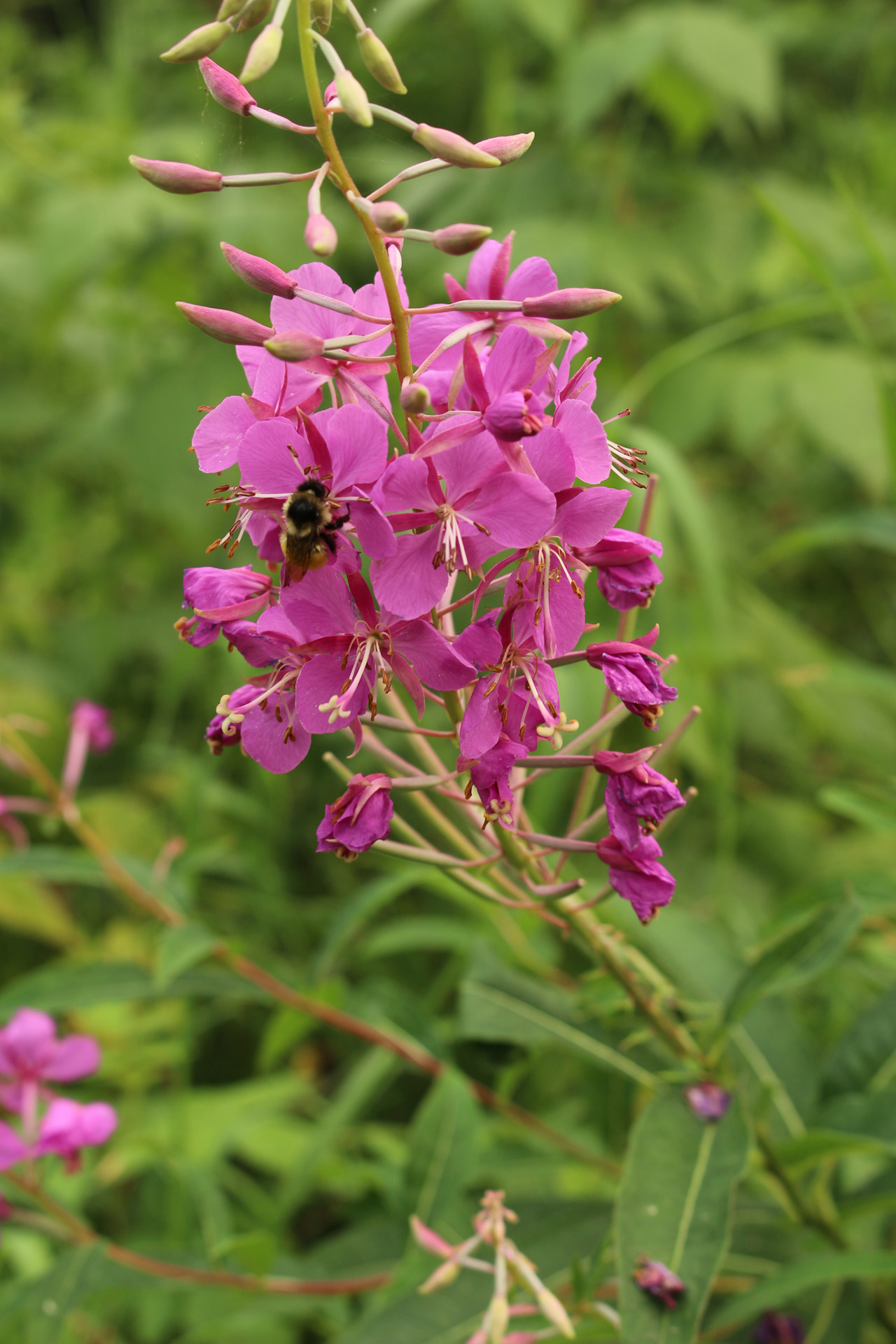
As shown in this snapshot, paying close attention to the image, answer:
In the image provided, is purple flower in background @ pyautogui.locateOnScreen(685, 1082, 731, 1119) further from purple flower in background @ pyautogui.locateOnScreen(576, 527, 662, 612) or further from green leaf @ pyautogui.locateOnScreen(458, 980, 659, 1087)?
purple flower in background @ pyautogui.locateOnScreen(576, 527, 662, 612)

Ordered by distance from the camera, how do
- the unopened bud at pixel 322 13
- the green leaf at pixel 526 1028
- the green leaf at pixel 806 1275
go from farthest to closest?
the green leaf at pixel 526 1028 < the green leaf at pixel 806 1275 < the unopened bud at pixel 322 13

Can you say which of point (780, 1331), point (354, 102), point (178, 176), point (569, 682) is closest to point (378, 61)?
point (354, 102)

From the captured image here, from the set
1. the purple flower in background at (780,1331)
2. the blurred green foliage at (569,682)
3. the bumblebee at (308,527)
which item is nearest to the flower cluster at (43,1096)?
the blurred green foliage at (569,682)

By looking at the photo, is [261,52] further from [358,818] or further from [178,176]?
[358,818]

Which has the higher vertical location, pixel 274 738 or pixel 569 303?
pixel 569 303

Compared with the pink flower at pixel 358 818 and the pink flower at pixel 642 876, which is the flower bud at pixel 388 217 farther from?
the pink flower at pixel 642 876

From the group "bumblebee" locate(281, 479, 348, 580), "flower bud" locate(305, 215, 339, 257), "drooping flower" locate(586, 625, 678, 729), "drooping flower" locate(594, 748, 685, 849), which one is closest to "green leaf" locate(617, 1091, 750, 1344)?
"drooping flower" locate(594, 748, 685, 849)
